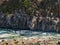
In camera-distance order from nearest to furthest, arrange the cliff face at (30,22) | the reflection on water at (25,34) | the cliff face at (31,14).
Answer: the reflection on water at (25,34), the cliff face at (30,22), the cliff face at (31,14)

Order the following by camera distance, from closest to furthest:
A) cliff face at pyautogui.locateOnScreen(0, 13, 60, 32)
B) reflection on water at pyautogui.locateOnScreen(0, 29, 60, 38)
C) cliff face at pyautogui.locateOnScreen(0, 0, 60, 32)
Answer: reflection on water at pyautogui.locateOnScreen(0, 29, 60, 38) → cliff face at pyautogui.locateOnScreen(0, 13, 60, 32) → cliff face at pyautogui.locateOnScreen(0, 0, 60, 32)

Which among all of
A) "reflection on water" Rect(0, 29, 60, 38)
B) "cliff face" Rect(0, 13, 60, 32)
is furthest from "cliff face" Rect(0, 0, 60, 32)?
"reflection on water" Rect(0, 29, 60, 38)

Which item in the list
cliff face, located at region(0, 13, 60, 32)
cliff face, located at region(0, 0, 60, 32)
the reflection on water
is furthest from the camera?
cliff face, located at region(0, 0, 60, 32)

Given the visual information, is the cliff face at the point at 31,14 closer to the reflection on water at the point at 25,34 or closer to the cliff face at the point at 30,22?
the cliff face at the point at 30,22

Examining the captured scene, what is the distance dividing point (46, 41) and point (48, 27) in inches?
121

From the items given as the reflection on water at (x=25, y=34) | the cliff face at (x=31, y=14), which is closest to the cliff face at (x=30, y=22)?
the cliff face at (x=31, y=14)

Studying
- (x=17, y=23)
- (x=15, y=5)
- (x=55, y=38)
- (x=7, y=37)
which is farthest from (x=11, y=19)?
(x=55, y=38)

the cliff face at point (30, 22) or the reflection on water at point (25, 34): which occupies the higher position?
the cliff face at point (30, 22)

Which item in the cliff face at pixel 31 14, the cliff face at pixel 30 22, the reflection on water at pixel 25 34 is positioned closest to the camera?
the reflection on water at pixel 25 34

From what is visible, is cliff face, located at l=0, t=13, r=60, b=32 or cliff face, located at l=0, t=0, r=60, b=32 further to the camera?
cliff face, located at l=0, t=0, r=60, b=32

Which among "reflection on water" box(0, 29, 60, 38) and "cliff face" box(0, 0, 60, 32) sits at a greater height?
"cliff face" box(0, 0, 60, 32)

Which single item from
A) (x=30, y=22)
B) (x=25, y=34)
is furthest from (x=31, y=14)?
(x=25, y=34)

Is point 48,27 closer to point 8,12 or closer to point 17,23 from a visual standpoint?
point 17,23

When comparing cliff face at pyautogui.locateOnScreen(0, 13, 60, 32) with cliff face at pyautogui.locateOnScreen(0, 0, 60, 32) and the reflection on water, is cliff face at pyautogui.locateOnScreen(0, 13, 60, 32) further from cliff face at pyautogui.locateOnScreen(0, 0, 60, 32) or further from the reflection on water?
the reflection on water
